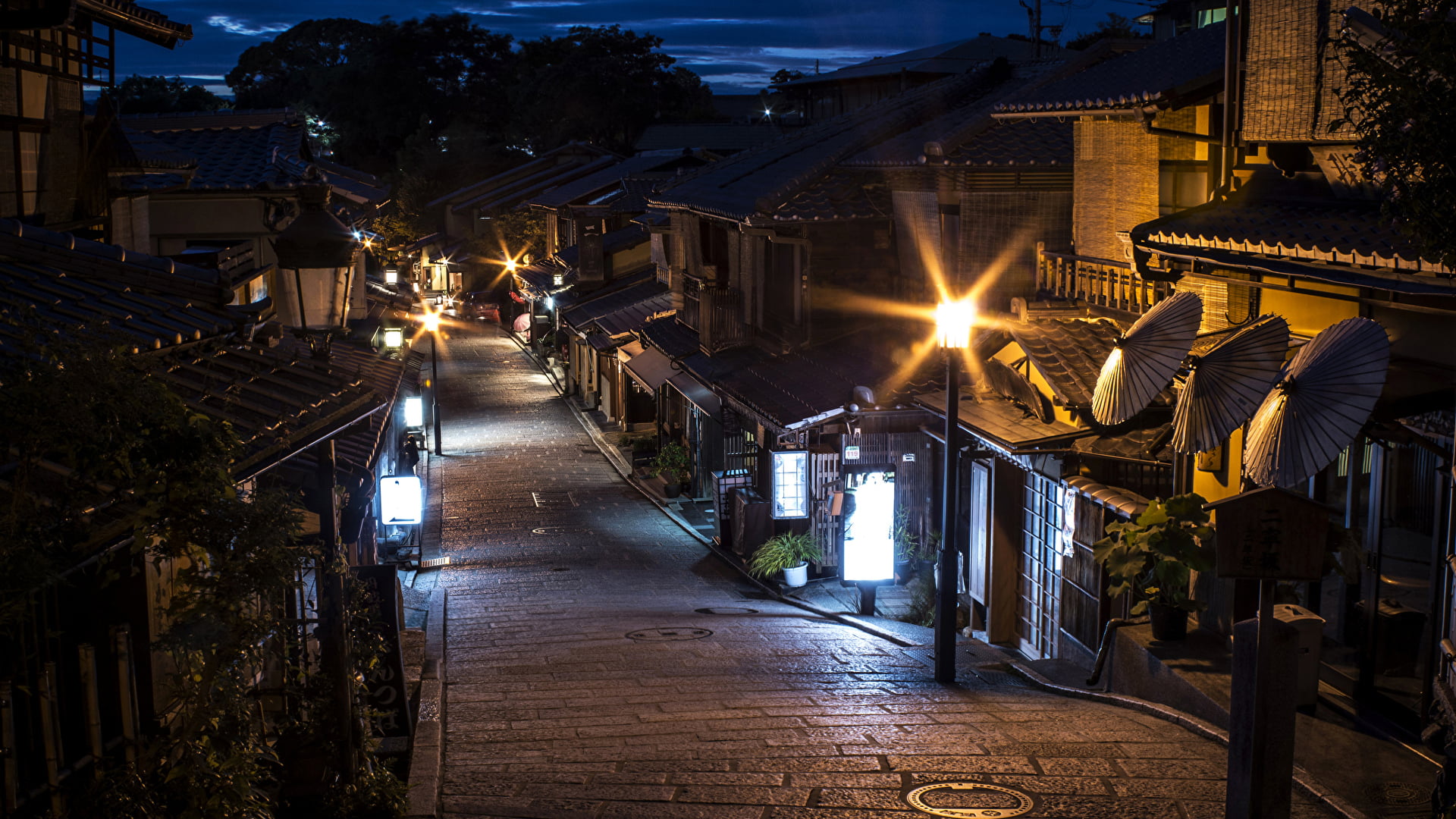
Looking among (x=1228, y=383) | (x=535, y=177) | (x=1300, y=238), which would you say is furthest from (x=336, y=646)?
(x=535, y=177)

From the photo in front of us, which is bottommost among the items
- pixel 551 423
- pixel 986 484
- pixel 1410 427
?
pixel 551 423

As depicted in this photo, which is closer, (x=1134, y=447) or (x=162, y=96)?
(x=1134, y=447)

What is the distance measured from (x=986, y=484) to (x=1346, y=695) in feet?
22.1

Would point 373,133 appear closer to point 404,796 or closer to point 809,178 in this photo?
point 809,178

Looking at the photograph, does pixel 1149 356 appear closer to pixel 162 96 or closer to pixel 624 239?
pixel 624 239

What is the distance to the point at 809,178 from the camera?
23.2m

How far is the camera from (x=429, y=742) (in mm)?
10141

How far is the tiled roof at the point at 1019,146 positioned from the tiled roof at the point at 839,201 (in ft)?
8.78

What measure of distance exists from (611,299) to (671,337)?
10737 millimetres

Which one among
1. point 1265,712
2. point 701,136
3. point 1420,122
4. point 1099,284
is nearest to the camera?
point 1420,122

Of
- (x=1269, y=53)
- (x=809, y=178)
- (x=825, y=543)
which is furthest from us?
(x=809, y=178)

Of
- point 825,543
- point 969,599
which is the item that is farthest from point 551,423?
point 969,599

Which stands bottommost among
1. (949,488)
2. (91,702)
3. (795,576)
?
(795,576)

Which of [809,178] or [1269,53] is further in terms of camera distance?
[809,178]
